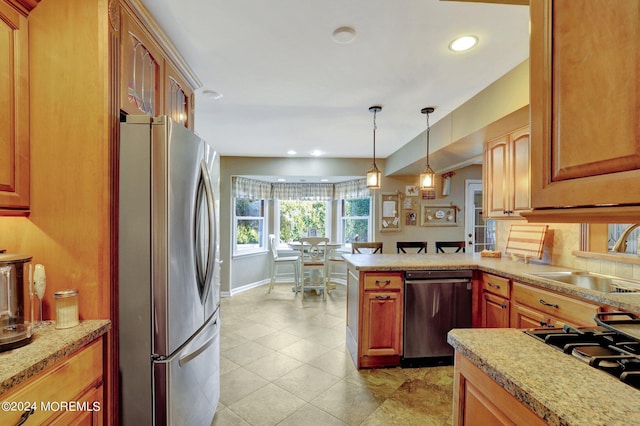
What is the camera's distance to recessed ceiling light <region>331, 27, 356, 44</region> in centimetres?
167

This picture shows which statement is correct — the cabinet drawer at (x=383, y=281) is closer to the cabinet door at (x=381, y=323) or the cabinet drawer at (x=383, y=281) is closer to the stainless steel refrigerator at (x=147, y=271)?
the cabinet door at (x=381, y=323)

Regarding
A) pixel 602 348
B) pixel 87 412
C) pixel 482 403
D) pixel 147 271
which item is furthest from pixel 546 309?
pixel 87 412

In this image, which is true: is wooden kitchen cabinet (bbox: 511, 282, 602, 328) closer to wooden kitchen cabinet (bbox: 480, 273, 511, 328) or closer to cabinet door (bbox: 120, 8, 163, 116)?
wooden kitchen cabinet (bbox: 480, 273, 511, 328)

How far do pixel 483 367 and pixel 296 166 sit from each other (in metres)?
4.58

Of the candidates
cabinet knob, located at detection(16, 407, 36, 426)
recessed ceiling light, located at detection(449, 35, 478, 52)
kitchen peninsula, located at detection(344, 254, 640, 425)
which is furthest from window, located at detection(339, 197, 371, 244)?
cabinet knob, located at detection(16, 407, 36, 426)

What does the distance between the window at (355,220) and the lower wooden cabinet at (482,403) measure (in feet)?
15.6

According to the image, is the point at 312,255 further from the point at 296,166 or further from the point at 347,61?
the point at 347,61

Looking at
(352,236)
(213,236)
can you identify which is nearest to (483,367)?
(213,236)

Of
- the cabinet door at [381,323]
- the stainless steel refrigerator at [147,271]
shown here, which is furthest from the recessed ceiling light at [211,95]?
the cabinet door at [381,323]

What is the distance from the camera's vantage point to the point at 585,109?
71 centimetres

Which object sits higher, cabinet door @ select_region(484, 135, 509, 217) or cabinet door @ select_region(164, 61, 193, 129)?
cabinet door @ select_region(164, 61, 193, 129)

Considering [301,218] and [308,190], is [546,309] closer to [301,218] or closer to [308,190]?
[308,190]

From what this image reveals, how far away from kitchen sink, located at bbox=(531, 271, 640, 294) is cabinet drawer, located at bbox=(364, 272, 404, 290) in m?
0.98

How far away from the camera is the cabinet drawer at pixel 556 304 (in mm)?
1707
